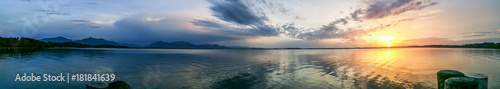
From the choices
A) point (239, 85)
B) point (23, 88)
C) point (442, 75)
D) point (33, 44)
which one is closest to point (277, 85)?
point (239, 85)

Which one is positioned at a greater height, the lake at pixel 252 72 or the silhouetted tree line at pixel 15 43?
the silhouetted tree line at pixel 15 43

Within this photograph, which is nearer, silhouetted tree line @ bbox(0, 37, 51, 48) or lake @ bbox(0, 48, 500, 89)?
lake @ bbox(0, 48, 500, 89)

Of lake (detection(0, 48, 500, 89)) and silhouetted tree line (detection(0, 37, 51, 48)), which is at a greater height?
silhouetted tree line (detection(0, 37, 51, 48))

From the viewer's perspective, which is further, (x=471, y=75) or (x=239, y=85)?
(x=239, y=85)

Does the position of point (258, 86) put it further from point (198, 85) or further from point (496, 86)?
point (496, 86)

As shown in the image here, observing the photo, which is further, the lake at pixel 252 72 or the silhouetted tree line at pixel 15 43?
the silhouetted tree line at pixel 15 43

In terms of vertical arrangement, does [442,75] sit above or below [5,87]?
above

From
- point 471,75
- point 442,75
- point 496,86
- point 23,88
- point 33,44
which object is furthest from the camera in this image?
point 33,44

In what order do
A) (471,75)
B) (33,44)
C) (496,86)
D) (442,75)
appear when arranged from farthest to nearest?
(33,44) → (496,86) → (442,75) → (471,75)

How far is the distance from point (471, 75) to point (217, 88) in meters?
12.2

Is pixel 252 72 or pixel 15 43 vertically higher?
pixel 15 43

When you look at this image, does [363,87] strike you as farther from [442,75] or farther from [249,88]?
[249,88]

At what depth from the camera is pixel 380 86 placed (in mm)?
13117

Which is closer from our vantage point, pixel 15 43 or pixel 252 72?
pixel 252 72
